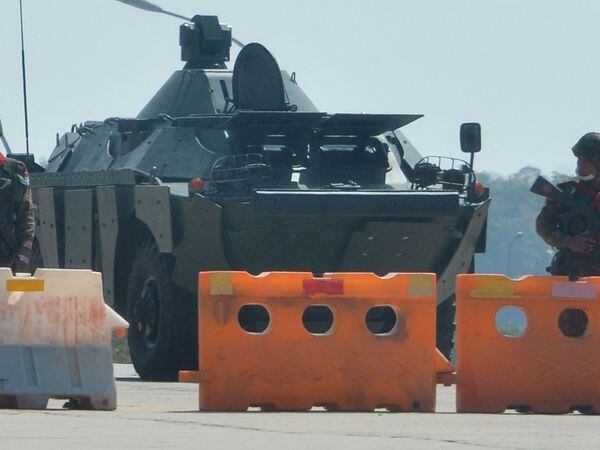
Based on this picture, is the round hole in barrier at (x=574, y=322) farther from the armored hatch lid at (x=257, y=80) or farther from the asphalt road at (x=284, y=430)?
the armored hatch lid at (x=257, y=80)

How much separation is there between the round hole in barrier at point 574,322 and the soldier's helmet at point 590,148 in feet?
2.96

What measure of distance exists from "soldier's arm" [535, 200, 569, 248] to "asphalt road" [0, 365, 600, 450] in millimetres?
1147

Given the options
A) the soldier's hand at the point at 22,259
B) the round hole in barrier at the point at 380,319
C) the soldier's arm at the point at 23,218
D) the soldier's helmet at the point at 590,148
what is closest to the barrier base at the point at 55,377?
the soldier's hand at the point at 22,259

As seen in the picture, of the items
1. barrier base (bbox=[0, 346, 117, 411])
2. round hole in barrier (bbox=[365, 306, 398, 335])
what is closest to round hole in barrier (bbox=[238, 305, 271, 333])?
round hole in barrier (bbox=[365, 306, 398, 335])

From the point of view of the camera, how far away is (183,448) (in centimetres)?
896

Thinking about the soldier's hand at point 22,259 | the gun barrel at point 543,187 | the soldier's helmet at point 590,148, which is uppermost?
the soldier's helmet at point 590,148

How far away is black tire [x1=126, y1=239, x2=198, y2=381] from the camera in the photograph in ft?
52.2

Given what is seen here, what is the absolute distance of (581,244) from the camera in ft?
40.4

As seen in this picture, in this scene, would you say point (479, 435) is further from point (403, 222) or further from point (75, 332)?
point (403, 222)

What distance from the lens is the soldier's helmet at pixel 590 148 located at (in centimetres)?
1255

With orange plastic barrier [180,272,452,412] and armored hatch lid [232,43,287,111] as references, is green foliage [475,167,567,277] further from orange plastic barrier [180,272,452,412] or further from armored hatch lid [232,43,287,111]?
orange plastic barrier [180,272,452,412]

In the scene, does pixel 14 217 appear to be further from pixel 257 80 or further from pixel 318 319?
pixel 257 80

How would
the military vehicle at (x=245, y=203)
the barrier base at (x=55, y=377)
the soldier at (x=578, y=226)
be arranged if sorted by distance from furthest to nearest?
1. the military vehicle at (x=245, y=203)
2. the soldier at (x=578, y=226)
3. the barrier base at (x=55, y=377)

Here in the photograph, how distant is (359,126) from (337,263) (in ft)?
4.58
